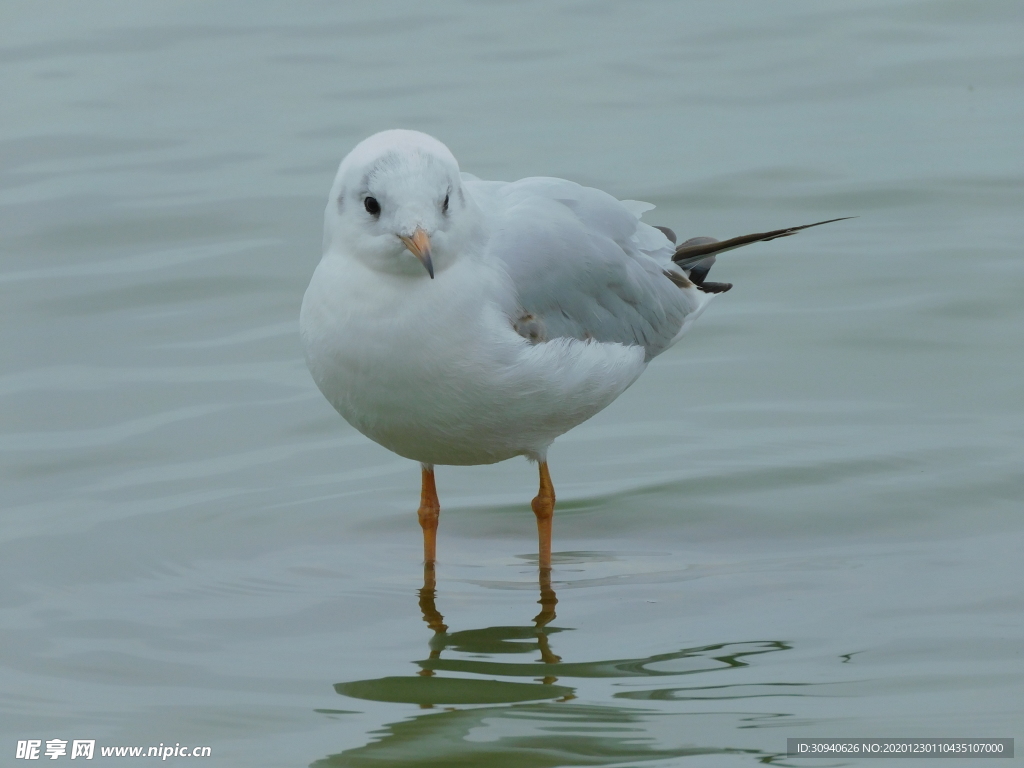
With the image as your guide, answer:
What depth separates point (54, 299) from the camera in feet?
31.2

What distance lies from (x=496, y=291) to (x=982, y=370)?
142 inches

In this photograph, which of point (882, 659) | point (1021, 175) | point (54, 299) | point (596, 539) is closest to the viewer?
point (882, 659)

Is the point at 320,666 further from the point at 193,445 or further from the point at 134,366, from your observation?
the point at 134,366

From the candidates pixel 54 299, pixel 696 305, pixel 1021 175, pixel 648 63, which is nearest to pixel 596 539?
pixel 696 305

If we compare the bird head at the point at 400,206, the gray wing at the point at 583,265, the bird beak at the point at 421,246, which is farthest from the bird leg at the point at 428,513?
the bird beak at the point at 421,246

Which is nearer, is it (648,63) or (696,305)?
(696,305)

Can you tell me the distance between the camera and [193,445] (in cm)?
776

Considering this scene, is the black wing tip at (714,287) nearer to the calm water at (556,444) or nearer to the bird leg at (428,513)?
the calm water at (556,444)

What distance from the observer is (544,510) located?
662cm

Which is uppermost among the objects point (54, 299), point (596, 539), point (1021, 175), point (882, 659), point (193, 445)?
point (1021, 175)

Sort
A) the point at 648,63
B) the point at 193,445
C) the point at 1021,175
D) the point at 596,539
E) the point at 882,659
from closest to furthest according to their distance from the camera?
1. the point at 882,659
2. the point at 596,539
3. the point at 193,445
4. the point at 1021,175
5. the point at 648,63

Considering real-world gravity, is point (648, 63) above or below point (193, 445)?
above

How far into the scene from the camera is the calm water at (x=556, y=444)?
17.7 ft

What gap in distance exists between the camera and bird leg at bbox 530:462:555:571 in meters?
6.56
